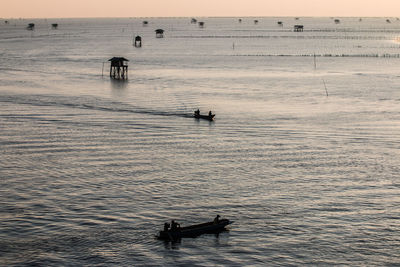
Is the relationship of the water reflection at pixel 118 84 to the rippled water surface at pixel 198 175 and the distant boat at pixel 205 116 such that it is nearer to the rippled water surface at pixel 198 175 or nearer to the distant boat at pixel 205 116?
the rippled water surface at pixel 198 175

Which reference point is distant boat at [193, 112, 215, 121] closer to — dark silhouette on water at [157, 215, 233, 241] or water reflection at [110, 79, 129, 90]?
water reflection at [110, 79, 129, 90]

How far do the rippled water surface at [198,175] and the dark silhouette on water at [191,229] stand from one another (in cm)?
57

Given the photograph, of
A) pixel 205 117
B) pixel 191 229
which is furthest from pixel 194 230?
pixel 205 117

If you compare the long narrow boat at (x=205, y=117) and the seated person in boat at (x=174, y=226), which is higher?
the long narrow boat at (x=205, y=117)

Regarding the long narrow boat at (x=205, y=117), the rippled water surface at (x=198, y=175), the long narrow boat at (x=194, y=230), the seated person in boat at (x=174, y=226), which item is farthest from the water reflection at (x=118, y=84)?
the seated person in boat at (x=174, y=226)

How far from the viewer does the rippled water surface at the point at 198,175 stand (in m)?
34.1

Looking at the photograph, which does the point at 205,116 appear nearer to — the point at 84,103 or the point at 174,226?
the point at 84,103

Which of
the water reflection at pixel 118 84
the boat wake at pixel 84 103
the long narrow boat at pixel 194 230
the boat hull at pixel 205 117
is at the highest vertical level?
the water reflection at pixel 118 84

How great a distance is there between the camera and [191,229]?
35.2m

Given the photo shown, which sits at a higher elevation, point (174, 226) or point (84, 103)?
point (84, 103)

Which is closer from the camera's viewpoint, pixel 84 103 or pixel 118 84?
pixel 84 103

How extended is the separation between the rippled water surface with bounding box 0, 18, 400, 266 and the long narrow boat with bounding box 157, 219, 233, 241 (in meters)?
0.56

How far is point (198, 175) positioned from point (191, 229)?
12.9 m

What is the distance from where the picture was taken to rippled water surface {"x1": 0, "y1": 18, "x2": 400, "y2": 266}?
34062 mm
